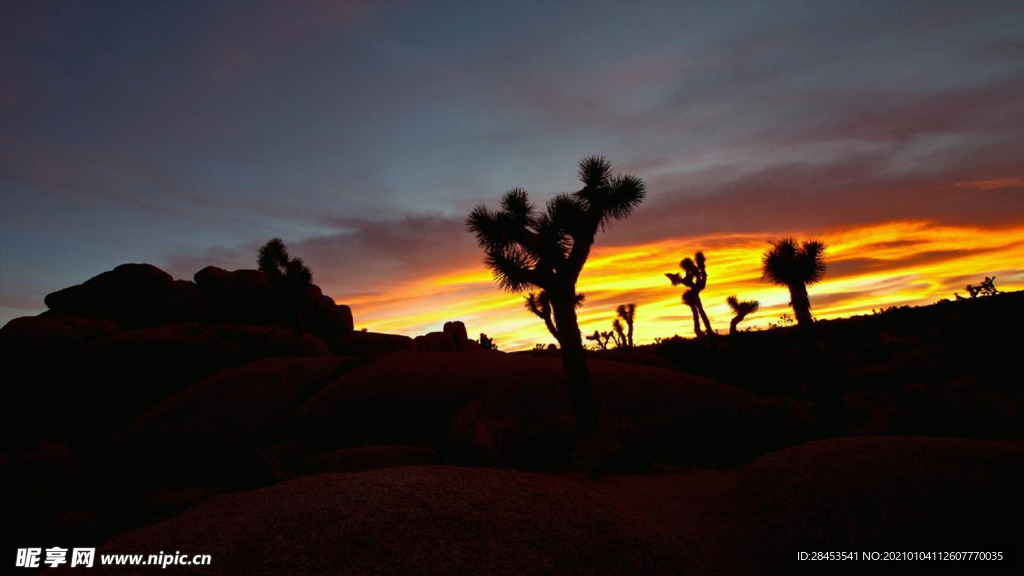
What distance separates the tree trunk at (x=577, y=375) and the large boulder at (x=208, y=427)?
6.64 meters

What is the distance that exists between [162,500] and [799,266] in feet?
58.4

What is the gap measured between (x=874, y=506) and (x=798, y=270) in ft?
40.1

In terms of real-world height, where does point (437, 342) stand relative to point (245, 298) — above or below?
below

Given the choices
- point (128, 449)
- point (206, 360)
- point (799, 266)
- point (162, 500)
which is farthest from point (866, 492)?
point (206, 360)

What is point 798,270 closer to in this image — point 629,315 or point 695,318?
point 695,318

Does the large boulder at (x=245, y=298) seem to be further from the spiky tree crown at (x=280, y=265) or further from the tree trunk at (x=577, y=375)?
the tree trunk at (x=577, y=375)

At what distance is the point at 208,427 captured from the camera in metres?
12.8

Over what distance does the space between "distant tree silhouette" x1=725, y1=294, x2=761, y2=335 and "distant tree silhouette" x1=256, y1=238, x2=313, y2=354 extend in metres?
22.5

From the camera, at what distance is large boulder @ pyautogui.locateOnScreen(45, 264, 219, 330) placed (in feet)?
97.1

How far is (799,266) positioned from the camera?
1592 cm

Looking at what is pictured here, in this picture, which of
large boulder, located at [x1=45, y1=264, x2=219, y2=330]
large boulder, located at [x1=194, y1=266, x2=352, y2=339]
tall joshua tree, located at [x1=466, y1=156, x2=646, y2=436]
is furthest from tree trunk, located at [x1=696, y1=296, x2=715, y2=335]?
large boulder, located at [x1=45, y1=264, x2=219, y2=330]

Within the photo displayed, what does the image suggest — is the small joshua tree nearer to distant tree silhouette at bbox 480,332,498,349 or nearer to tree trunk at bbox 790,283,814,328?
tree trunk at bbox 790,283,814,328

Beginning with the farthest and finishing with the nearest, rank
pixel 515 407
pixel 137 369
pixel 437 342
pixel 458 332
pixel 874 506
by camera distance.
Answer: pixel 458 332 → pixel 437 342 → pixel 137 369 → pixel 515 407 → pixel 874 506

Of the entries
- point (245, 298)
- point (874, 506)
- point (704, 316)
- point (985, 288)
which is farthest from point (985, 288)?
point (245, 298)
